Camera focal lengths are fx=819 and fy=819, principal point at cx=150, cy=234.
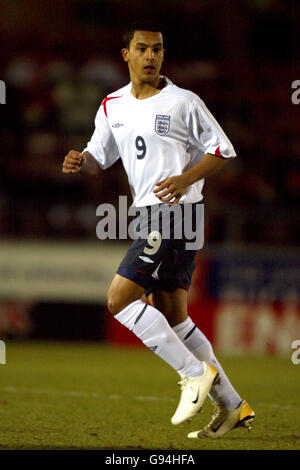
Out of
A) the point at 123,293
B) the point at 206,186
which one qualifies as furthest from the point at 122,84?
the point at 123,293

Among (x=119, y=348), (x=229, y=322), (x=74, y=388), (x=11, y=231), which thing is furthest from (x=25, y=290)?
(x=74, y=388)

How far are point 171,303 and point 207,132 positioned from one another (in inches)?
39.3

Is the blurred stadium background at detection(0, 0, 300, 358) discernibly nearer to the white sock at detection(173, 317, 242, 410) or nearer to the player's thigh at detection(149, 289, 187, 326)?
the white sock at detection(173, 317, 242, 410)

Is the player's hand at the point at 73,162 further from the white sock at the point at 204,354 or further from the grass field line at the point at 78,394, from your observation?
the grass field line at the point at 78,394

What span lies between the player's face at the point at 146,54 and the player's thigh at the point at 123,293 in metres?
1.15

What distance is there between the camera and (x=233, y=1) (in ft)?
53.4

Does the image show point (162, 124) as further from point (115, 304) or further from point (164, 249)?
point (115, 304)

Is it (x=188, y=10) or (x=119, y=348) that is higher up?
(x=188, y=10)

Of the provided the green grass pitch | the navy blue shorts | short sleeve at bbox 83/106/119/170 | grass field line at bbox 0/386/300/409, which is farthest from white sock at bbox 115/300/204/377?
grass field line at bbox 0/386/300/409

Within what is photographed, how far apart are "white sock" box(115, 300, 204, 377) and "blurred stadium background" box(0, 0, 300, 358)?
7304 millimetres

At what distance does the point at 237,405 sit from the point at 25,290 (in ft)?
25.9

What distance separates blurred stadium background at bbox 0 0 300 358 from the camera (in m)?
11.8

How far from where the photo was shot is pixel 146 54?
4590 millimetres

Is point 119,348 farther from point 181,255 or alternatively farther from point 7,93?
point 181,255
